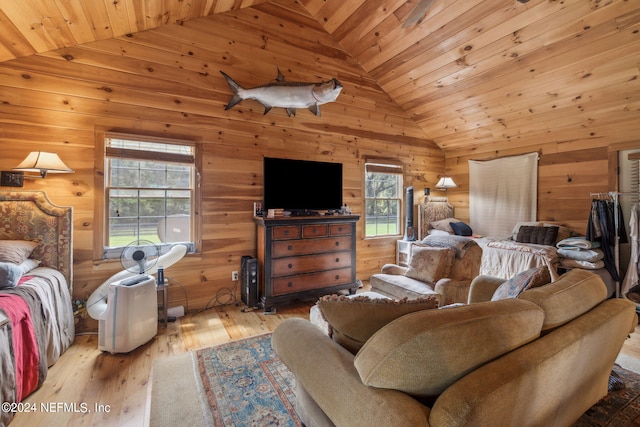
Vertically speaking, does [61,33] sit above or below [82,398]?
above

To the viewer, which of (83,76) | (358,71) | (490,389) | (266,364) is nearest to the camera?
(490,389)

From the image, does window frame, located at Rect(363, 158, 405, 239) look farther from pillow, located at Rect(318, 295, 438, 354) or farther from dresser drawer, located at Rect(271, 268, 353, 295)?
pillow, located at Rect(318, 295, 438, 354)

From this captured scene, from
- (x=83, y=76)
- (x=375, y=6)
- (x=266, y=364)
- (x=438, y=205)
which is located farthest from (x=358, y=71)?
Result: (x=266, y=364)

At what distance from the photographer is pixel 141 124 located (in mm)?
3168

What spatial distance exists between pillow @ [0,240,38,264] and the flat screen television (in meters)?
2.22

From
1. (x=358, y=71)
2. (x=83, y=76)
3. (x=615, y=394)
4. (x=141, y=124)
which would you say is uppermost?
(x=358, y=71)

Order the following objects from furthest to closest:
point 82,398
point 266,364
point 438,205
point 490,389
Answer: point 438,205 < point 266,364 < point 82,398 < point 490,389

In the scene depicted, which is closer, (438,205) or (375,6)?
(375,6)

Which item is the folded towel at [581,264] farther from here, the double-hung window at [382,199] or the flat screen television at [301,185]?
the flat screen television at [301,185]

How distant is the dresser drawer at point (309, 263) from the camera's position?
3.42 m

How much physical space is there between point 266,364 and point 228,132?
267 centimetres

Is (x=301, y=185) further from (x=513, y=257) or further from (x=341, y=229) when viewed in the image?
(x=513, y=257)

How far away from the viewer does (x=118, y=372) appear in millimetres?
2238

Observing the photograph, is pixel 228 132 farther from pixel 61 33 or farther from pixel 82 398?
pixel 82 398
